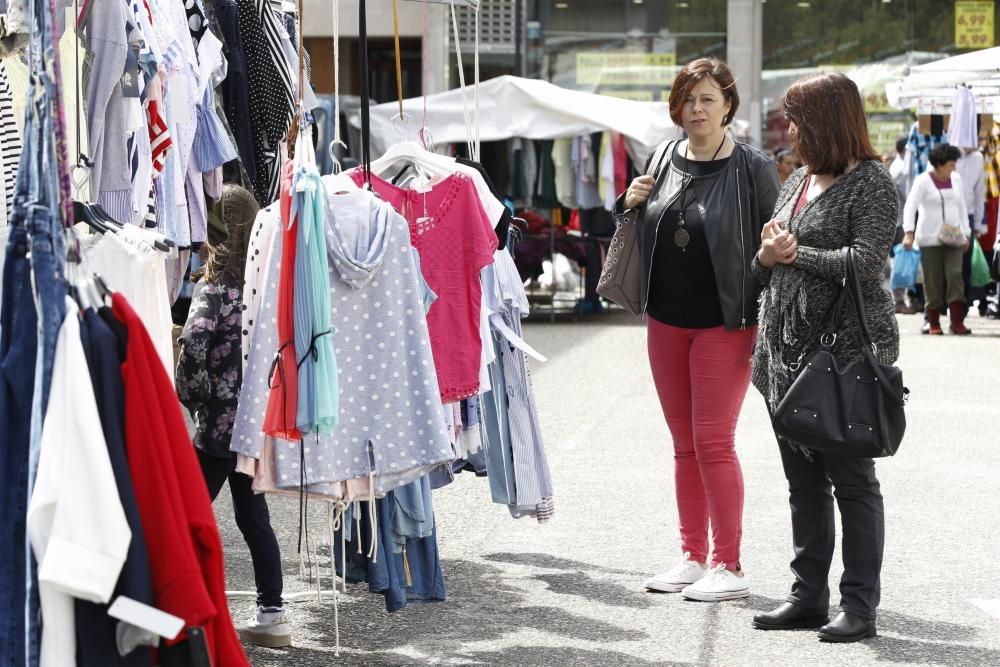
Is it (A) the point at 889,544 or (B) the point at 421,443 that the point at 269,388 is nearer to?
(B) the point at 421,443

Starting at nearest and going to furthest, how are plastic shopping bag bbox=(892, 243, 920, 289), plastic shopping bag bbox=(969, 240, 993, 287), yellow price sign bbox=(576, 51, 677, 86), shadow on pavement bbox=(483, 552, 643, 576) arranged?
shadow on pavement bbox=(483, 552, 643, 576) → plastic shopping bag bbox=(969, 240, 993, 287) → plastic shopping bag bbox=(892, 243, 920, 289) → yellow price sign bbox=(576, 51, 677, 86)

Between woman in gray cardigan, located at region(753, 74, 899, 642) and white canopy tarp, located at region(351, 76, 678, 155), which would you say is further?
white canopy tarp, located at region(351, 76, 678, 155)

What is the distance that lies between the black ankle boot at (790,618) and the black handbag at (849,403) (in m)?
0.67

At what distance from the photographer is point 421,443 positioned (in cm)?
495

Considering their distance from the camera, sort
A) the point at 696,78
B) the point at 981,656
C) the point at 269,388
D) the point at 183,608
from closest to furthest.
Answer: the point at 183,608 < the point at 269,388 < the point at 981,656 < the point at 696,78

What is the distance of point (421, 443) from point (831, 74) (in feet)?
6.11

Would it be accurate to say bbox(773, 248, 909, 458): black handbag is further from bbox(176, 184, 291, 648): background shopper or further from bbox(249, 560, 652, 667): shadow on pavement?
bbox(176, 184, 291, 648): background shopper

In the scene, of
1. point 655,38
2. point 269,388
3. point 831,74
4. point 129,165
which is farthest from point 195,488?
point 655,38

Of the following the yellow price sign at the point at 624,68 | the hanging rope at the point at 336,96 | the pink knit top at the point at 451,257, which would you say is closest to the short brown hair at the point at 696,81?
the pink knit top at the point at 451,257

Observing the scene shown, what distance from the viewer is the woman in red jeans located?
5.93 meters

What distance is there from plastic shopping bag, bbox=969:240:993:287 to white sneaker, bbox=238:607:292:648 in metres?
13.1

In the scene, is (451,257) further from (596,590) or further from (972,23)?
(972,23)

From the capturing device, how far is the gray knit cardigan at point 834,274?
5.25 metres

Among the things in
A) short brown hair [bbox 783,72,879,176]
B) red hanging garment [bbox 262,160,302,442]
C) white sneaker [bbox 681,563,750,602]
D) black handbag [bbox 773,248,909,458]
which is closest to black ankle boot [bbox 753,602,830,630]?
white sneaker [bbox 681,563,750,602]
